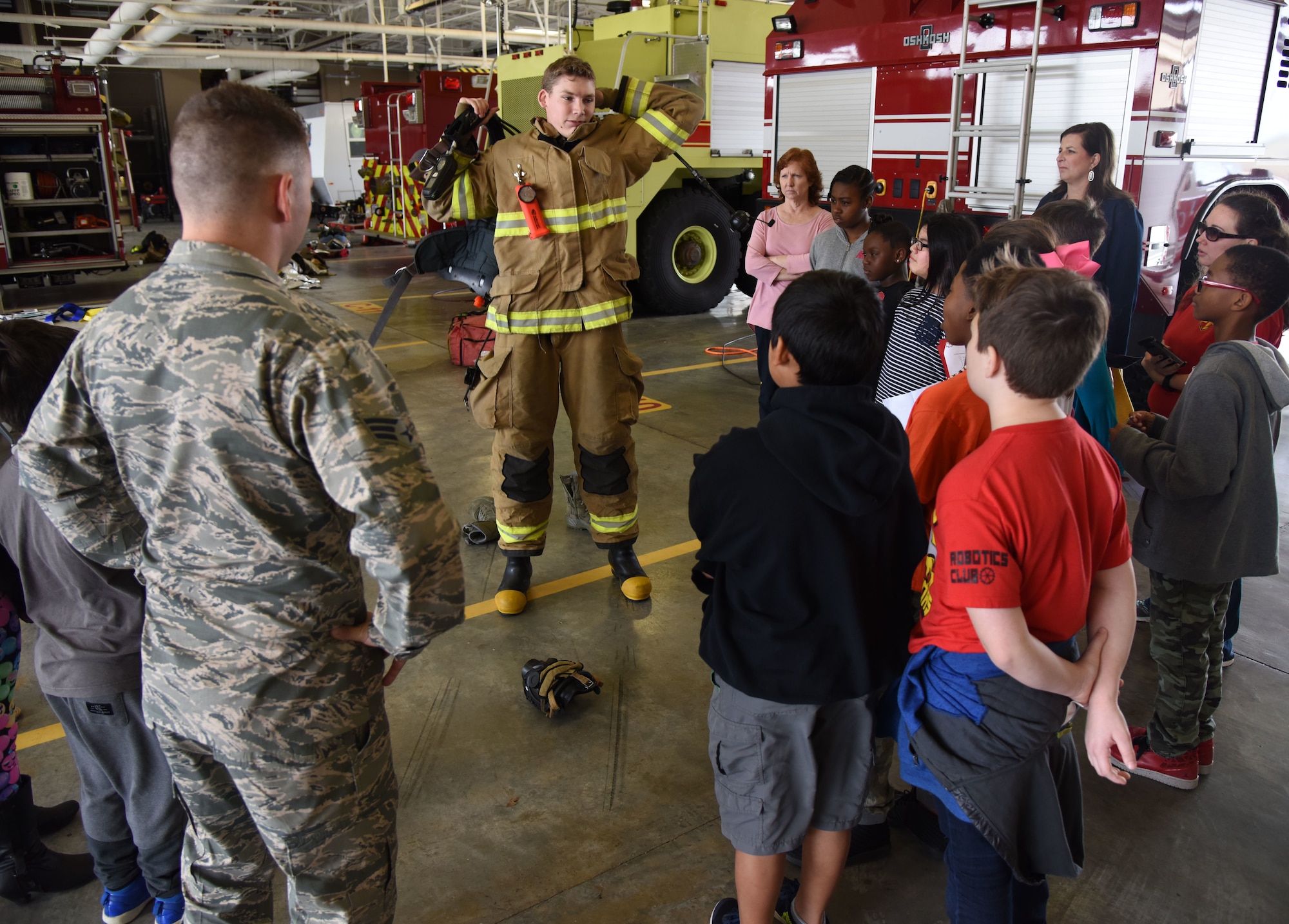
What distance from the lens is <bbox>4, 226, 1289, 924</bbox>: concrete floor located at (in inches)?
85.9

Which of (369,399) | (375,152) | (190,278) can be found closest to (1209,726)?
(369,399)

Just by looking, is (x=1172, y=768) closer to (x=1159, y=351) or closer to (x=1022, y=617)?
(x=1159, y=351)

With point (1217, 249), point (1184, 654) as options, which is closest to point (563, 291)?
point (1184, 654)

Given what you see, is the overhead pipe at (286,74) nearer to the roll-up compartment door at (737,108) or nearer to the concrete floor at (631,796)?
the roll-up compartment door at (737,108)

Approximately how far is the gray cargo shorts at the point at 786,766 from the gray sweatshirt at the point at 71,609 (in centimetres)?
124

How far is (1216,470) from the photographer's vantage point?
2.26 m

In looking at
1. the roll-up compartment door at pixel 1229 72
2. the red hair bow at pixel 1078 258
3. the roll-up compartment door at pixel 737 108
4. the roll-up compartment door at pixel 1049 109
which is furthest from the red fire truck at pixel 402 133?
the red hair bow at pixel 1078 258

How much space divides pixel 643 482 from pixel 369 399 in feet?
12.2

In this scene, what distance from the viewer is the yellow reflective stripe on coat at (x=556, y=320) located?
3375 mm

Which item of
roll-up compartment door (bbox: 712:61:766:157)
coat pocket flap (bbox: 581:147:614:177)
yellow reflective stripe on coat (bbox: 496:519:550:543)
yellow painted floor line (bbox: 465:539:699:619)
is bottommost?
yellow painted floor line (bbox: 465:539:699:619)

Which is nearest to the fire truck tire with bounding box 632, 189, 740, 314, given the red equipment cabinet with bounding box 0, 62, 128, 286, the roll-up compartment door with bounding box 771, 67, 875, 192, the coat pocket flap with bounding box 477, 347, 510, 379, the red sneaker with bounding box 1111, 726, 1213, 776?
the roll-up compartment door with bounding box 771, 67, 875, 192

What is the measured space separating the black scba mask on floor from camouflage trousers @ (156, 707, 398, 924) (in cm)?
124

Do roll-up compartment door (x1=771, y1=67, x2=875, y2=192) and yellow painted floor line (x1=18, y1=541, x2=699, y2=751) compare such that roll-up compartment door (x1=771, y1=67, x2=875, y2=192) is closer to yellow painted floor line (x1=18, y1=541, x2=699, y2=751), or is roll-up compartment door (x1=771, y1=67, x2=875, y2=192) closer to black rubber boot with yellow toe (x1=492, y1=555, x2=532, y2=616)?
yellow painted floor line (x1=18, y1=541, x2=699, y2=751)

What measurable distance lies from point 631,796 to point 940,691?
1.20 meters
